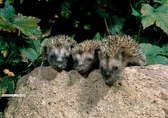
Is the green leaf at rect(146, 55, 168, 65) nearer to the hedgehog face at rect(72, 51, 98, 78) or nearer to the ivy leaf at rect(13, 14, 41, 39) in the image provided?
the hedgehog face at rect(72, 51, 98, 78)

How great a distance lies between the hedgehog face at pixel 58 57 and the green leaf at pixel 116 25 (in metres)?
2.37

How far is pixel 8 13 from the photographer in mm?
7324

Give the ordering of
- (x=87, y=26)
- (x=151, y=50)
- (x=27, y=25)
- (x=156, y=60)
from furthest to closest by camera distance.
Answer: (x=87, y=26)
(x=27, y=25)
(x=151, y=50)
(x=156, y=60)

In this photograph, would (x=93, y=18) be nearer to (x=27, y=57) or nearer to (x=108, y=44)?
(x=27, y=57)

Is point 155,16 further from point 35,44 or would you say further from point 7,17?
point 7,17

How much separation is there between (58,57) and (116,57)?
38.1 inches

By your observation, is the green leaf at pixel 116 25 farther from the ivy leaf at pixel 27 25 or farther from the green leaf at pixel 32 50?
the ivy leaf at pixel 27 25

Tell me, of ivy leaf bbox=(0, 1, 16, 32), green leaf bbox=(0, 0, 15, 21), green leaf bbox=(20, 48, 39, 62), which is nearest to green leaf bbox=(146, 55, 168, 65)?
green leaf bbox=(20, 48, 39, 62)

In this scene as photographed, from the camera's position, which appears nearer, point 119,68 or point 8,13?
point 119,68

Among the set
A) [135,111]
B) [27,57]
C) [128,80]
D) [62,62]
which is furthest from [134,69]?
[27,57]

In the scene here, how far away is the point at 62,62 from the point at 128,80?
1.01 meters

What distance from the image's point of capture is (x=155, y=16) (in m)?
6.90

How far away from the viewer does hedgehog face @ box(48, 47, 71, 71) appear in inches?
217

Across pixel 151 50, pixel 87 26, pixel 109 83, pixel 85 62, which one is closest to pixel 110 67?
pixel 109 83
